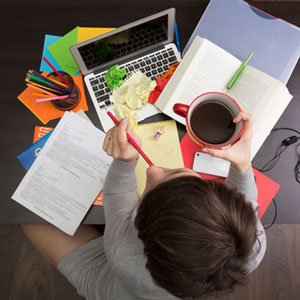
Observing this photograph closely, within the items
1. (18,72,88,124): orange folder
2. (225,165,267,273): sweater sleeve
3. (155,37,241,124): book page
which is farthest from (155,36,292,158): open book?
(18,72,88,124): orange folder

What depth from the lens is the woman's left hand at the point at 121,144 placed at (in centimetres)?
64

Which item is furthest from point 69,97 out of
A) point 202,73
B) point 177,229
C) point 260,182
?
point 260,182

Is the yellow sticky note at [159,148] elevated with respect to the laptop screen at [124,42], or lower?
lower

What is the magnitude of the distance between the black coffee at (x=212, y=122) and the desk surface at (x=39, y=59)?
0.50 ft

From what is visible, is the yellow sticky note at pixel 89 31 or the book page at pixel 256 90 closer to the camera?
the book page at pixel 256 90

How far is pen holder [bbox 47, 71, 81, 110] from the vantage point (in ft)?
2.40

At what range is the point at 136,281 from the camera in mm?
597

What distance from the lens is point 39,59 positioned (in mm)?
818

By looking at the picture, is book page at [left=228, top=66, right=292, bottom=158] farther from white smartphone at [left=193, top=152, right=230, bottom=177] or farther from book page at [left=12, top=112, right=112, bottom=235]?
book page at [left=12, top=112, right=112, bottom=235]

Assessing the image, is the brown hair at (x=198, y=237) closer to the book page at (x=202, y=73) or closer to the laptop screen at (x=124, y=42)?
the book page at (x=202, y=73)

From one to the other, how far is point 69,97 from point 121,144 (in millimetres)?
237

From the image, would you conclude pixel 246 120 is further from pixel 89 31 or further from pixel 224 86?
pixel 89 31

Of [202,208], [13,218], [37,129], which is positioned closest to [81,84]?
[37,129]

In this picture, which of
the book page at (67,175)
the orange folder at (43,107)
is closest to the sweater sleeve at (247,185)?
the book page at (67,175)
